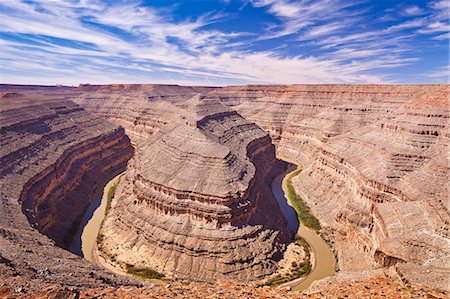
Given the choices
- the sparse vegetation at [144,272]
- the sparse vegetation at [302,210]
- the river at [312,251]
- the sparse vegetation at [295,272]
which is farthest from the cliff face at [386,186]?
the sparse vegetation at [144,272]

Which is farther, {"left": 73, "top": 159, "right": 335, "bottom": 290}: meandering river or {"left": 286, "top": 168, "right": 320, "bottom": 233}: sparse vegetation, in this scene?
{"left": 286, "top": 168, "right": 320, "bottom": 233}: sparse vegetation

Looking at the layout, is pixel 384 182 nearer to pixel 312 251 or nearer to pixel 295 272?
pixel 312 251

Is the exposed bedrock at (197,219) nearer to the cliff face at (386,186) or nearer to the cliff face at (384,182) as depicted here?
the cliff face at (386,186)

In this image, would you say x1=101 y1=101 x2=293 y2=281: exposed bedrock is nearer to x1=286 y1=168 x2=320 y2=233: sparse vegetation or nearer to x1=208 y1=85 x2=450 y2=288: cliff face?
x1=286 y1=168 x2=320 y2=233: sparse vegetation

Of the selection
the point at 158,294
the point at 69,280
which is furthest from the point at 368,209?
the point at 69,280

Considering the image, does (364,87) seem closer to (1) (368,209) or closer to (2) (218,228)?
(1) (368,209)

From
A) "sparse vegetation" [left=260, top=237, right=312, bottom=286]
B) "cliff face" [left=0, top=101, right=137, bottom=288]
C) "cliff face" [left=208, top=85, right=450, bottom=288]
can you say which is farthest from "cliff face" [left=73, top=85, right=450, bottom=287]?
"cliff face" [left=0, top=101, right=137, bottom=288]
